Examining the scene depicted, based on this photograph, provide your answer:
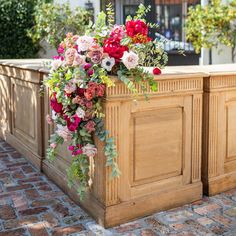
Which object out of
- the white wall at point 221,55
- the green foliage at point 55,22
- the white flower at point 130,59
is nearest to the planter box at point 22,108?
the white flower at point 130,59

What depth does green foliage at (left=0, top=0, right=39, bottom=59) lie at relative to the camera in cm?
996

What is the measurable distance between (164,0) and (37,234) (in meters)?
9.74

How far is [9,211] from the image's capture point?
11.3 ft

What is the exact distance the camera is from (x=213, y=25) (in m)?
8.82

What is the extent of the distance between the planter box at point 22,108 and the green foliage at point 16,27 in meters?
4.69

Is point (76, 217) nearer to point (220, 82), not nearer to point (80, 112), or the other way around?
point (80, 112)

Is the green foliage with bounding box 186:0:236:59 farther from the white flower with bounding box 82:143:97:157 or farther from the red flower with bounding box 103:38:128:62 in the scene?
the white flower with bounding box 82:143:97:157

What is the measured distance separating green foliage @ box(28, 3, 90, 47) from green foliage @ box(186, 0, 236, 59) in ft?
8.44

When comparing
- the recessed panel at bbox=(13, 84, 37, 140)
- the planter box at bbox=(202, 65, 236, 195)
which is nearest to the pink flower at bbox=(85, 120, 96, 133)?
the planter box at bbox=(202, 65, 236, 195)

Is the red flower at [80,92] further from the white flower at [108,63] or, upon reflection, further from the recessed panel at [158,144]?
the recessed panel at [158,144]

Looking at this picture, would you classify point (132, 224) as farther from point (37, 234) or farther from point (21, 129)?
point (21, 129)

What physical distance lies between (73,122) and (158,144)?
2.34 ft

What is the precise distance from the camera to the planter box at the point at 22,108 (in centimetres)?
437

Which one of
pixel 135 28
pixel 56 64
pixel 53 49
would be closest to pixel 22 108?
pixel 56 64
